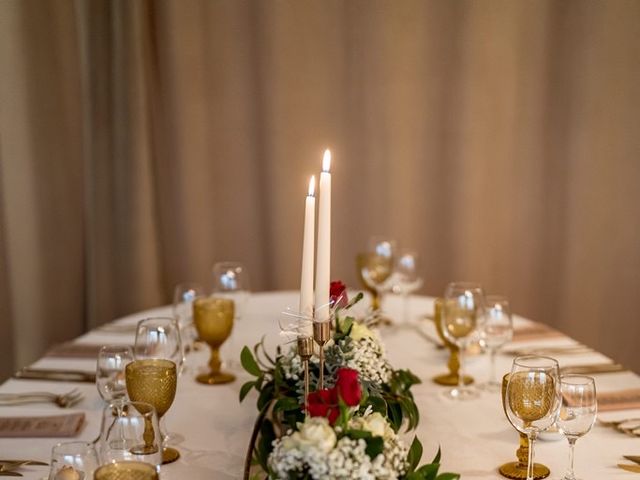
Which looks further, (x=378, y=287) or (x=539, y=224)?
(x=539, y=224)

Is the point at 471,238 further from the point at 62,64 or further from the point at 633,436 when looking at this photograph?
the point at 633,436

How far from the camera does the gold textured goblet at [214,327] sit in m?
1.87

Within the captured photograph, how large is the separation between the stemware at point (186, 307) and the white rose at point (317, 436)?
110cm

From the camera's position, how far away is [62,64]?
3.39 metres

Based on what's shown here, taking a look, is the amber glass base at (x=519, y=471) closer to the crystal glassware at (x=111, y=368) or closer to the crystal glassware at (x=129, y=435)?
the crystal glassware at (x=129, y=435)

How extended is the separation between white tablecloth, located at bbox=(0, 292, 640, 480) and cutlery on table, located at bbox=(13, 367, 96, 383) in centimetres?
3

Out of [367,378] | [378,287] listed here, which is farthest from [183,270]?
[367,378]

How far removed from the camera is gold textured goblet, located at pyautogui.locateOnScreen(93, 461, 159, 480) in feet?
3.51

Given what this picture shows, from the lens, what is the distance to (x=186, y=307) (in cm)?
214

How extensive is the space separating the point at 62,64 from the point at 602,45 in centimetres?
223

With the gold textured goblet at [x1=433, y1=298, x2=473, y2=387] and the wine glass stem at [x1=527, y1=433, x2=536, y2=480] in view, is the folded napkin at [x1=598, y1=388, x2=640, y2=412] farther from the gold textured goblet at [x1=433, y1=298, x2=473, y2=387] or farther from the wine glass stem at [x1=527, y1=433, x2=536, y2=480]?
the wine glass stem at [x1=527, y1=433, x2=536, y2=480]

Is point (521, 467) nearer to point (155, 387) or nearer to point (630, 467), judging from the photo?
point (630, 467)

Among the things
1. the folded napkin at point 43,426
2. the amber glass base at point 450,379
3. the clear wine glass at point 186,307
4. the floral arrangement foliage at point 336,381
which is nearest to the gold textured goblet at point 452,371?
the amber glass base at point 450,379

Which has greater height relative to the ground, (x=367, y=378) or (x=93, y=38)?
(x=93, y=38)
